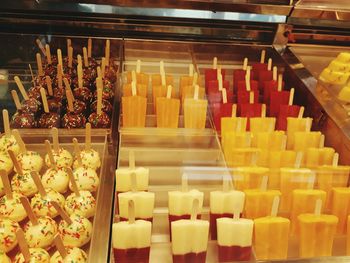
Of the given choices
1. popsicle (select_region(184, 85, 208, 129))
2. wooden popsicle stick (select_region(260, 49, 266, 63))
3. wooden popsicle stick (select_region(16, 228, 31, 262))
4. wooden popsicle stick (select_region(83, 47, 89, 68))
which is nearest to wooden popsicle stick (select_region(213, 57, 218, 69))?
wooden popsicle stick (select_region(260, 49, 266, 63))

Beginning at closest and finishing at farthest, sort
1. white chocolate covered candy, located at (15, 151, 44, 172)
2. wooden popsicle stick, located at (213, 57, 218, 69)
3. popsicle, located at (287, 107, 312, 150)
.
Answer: white chocolate covered candy, located at (15, 151, 44, 172)
popsicle, located at (287, 107, 312, 150)
wooden popsicle stick, located at (213, 57, 218, 69)

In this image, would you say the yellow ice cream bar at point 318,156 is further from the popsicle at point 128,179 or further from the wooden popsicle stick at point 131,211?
the wooden popsicle stick at point 131,211

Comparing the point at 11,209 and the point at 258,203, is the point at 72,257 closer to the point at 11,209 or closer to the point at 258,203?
the point at 11,209

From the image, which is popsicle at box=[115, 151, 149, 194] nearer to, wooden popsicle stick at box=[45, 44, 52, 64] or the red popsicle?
the red popsicle

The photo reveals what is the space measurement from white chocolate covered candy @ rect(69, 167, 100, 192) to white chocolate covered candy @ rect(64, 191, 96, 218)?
0.33 ft

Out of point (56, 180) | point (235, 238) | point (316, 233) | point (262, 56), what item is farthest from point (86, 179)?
point (262, 56)

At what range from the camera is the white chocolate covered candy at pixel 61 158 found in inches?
87.4

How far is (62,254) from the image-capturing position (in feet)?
5.31

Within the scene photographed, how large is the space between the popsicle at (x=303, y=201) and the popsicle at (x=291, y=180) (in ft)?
0.36

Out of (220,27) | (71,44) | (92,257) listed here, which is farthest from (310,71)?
(92,257)

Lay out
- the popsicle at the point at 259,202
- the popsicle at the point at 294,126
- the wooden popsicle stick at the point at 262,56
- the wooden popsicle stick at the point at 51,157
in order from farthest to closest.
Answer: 1. the wooden popsicle stick at the point at 262,56
2. the popsicle at the point at 294,126
3. the wooden popsicle stick at the point at 51,157
4. the popsicle at the point at 259,202

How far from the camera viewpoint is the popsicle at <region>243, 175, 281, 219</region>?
187cm

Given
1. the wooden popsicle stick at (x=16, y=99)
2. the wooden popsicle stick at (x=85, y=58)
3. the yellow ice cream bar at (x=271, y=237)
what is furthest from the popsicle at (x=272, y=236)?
the wooden popsicle stick at (x=85, y=58)

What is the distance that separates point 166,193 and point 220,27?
1504mm
